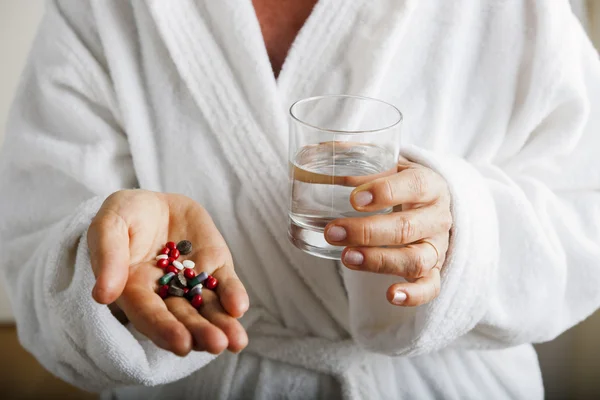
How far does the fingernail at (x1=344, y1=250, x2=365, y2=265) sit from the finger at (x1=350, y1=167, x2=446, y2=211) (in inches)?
1.9

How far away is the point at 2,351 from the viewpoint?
196cm

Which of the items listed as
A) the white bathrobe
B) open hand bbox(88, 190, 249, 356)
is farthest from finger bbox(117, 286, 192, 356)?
the white bathrobe

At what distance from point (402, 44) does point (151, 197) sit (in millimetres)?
452

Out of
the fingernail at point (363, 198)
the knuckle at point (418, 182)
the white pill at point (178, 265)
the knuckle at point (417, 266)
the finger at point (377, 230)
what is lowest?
the knuckle at point (417, 266)

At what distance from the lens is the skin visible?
604mm

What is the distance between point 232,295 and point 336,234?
12cm

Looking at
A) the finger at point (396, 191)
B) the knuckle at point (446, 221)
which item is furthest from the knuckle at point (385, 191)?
the knuckle at point (446, 221)

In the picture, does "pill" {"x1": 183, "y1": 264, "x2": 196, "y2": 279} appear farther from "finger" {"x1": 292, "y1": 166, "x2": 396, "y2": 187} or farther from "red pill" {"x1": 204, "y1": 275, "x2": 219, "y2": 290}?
"finger" {"x1": 292, "y1": 166, "x2": 396, "y2": 187}

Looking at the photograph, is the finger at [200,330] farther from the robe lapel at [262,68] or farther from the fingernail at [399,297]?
the robe lapel at [262,68]

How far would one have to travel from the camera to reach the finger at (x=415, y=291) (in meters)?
0.70

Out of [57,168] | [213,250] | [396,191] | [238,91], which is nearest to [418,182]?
[396,191]

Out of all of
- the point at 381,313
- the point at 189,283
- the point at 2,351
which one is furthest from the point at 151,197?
the point at 2,351

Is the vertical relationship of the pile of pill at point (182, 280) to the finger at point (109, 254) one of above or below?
below

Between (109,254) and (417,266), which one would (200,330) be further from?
(417,266)
